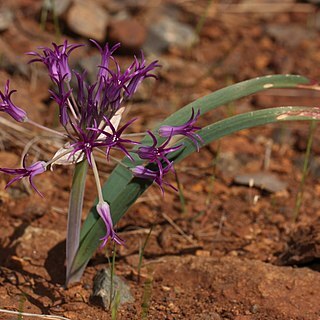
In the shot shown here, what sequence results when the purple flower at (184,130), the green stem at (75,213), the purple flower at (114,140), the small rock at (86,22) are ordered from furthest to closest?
the small rock at (86,22)
the green stem at (75,213)
the purple flower at (184,130)
the purple flower at (114,140)

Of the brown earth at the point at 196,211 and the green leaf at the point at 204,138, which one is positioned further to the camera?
the brown earth at the point at 196,211

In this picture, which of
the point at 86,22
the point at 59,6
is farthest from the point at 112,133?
the point at 59,6

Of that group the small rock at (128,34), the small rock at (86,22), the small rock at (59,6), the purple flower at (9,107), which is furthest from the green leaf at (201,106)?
the small rock at (59,6)

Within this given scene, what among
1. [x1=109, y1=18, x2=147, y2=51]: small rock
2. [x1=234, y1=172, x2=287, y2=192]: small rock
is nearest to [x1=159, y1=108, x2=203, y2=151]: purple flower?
[x1=234, y1=172, x2=287, y2=192]: small rock

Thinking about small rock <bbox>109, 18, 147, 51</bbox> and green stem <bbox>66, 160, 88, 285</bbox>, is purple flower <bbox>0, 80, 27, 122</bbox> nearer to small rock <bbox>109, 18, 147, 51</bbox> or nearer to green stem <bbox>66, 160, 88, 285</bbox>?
green stem <bbox>66, 160, 88, 285</bbox>

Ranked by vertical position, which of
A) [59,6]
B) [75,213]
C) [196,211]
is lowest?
[75,213]

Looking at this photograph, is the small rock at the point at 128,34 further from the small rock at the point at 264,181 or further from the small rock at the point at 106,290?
the small rock at the point at 106,290

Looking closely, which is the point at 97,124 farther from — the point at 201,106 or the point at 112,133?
the point at 201,106
